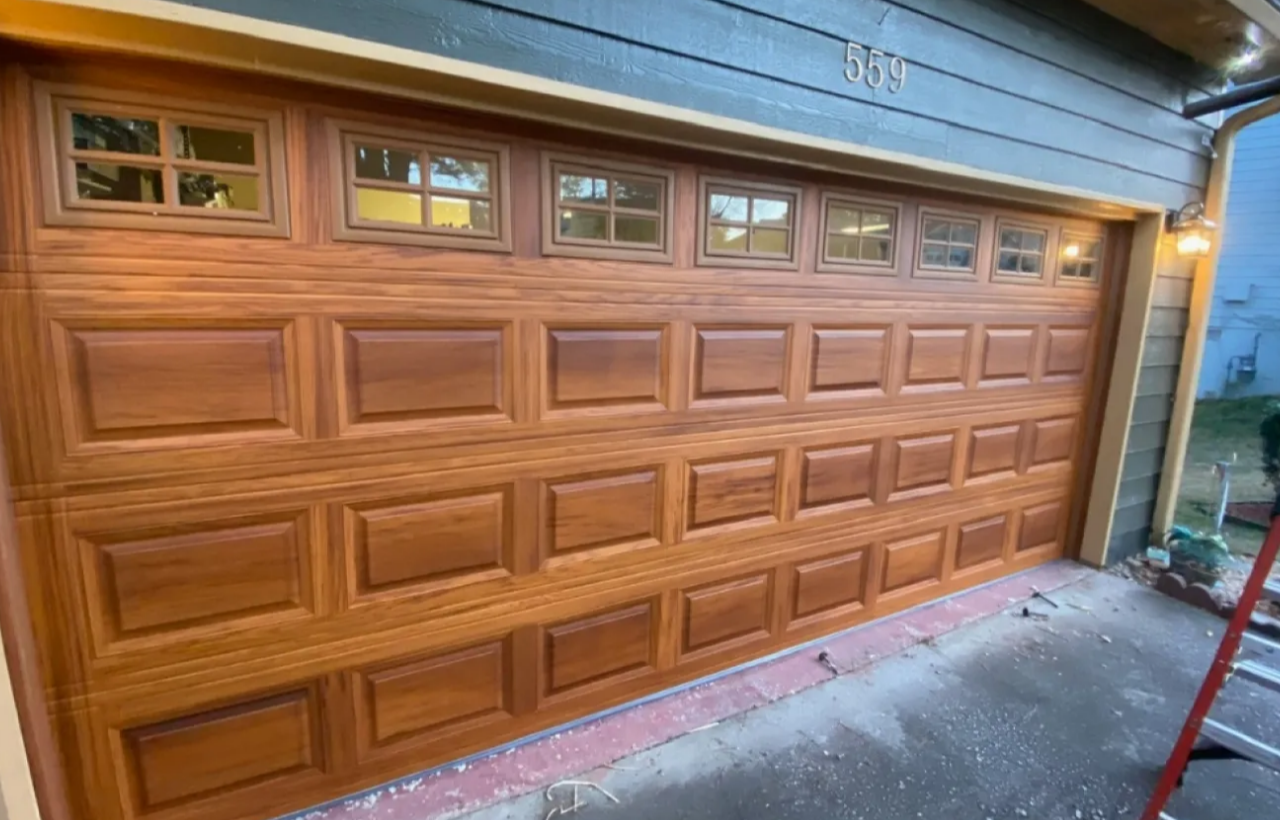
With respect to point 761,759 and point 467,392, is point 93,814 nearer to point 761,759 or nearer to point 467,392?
point 467,392

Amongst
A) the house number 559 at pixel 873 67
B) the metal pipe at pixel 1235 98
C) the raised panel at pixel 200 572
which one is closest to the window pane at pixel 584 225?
the house number 559 at pixel 873 67

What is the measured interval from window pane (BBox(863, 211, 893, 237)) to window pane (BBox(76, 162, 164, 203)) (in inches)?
89.6

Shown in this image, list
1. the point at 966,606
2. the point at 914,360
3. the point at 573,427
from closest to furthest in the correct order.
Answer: the point at 573,427 < the point at 914,360 < the point at 966,606

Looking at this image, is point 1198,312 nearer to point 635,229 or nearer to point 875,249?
point 875,249

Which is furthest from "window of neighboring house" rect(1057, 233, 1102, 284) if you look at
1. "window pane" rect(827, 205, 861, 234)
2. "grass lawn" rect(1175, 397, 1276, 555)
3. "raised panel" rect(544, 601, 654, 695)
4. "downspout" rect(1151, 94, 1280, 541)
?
"raised panel" rect(544, 601, 654, 695)

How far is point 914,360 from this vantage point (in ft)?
8.75

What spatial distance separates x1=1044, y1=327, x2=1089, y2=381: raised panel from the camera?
10.4 ft

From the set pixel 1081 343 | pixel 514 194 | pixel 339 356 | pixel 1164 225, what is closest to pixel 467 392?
pixel 339 356

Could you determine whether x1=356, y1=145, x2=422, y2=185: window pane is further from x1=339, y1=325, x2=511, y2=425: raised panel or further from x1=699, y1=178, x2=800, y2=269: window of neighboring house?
x1=699, y1=178, x2=800, y2=269: window of neighboring house

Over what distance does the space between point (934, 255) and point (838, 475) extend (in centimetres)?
106

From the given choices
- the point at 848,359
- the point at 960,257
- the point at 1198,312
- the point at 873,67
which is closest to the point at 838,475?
the point at 848,359

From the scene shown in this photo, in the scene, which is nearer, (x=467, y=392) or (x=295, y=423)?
(x=295, y=423)

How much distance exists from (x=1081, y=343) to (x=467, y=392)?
3359 mm

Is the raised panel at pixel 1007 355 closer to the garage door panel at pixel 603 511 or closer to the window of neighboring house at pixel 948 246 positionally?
the window of neighboring house at pixel 948 246
